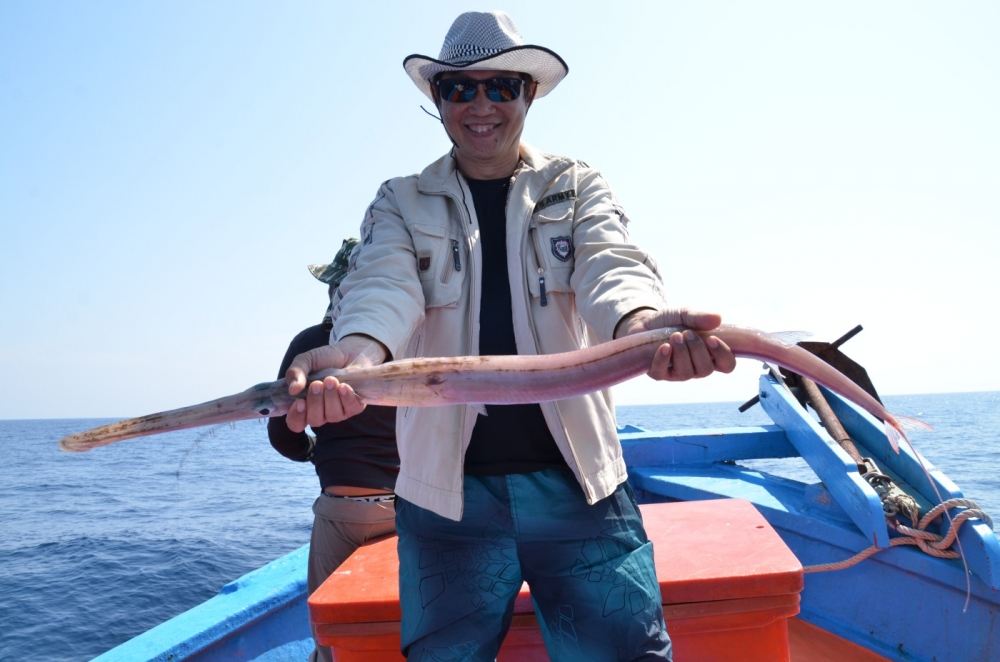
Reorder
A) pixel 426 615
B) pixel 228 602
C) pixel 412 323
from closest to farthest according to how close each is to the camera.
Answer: pixel 426 615 < pixel 412 323 < pixel 228 602

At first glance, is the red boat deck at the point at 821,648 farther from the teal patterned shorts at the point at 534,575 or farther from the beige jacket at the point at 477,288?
the beige jacket at the point at 477,288

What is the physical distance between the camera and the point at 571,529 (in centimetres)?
235

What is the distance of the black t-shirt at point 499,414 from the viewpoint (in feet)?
8.08

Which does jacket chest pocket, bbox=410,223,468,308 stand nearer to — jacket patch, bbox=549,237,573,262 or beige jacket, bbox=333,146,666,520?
beige jacket, bbox=333,146,666,520

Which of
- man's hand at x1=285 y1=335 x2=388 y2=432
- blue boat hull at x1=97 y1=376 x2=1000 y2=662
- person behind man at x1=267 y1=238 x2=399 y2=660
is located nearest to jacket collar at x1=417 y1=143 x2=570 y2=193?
man's hand at x1=285 y1=335 x2=388 y2=432

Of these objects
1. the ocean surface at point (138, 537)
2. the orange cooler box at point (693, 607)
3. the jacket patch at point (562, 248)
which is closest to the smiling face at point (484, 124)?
the jacket patch at point (562, 248)

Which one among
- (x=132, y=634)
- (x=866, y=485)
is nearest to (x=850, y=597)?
(x=866, y=485)

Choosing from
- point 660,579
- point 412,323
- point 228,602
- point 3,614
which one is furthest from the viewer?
point 3,614

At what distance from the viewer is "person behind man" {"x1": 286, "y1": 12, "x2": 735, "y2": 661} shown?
2301 mm

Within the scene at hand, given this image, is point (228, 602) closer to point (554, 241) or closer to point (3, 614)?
point (554, 241)

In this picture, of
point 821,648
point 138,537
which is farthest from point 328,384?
point 138,537

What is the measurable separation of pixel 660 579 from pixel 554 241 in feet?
4.75

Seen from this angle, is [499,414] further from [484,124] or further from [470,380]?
[484,124]

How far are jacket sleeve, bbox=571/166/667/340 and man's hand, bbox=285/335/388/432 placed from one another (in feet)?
2.61
